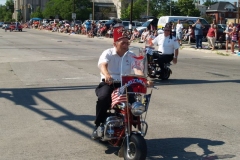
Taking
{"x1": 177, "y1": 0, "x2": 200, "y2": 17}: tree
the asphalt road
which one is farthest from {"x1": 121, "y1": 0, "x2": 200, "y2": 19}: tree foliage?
the asphalt road

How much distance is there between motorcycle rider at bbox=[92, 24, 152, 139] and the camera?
546cm

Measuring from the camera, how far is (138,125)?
5367mm

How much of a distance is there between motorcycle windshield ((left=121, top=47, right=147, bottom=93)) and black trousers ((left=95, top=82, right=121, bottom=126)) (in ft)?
0.96

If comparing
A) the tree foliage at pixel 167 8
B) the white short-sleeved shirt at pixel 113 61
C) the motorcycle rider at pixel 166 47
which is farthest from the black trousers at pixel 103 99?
the tree foliage at pixel 167 8

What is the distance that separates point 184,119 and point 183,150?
1892 millimetres

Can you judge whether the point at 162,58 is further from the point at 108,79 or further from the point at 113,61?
the point at 108,79

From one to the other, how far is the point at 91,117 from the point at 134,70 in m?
2.65

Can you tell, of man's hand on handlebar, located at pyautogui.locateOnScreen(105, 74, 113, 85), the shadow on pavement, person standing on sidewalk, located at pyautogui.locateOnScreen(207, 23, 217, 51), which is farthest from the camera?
person standing on sidewalk, located at pyautogui.locateOnScreen(207, 23, 217, 51)

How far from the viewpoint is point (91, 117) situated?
25.9ft

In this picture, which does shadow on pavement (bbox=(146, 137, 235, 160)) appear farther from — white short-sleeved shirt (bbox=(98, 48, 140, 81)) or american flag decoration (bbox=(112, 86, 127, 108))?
white short-sleeved shirt (bbox=(98, 48, 140, 81))

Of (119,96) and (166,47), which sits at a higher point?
(166,47)

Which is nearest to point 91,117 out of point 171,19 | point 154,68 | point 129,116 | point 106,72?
point 106,72

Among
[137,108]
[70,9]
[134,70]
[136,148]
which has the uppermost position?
[70,9]

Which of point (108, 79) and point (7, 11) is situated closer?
point (108, 79)
